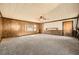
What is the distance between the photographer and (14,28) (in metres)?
2.18

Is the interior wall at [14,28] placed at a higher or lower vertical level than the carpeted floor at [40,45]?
higher

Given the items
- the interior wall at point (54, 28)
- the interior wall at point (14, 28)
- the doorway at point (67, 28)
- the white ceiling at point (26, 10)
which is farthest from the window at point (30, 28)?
the doorway at point (67, 28)

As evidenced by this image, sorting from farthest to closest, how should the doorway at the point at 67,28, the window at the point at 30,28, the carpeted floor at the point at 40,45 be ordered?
the window at the point at 30,28, the doorway at the point at 67,28, the carpeted floor at the point at 40,45

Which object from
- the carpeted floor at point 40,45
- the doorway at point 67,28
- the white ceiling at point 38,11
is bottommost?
the carpeted floor at point 40,45

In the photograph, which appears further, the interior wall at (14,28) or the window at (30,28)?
the window at (30,28)

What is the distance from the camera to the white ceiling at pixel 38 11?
196 centimetres

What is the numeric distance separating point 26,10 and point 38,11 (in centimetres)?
25

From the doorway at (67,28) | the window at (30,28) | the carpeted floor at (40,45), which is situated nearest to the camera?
the carpeted floor at (40,45)

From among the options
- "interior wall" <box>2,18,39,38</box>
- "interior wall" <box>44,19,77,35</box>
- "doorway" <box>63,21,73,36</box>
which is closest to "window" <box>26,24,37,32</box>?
"interior wall" <box>2,18,39,38</box>

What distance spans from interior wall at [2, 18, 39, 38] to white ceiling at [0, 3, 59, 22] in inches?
5.1

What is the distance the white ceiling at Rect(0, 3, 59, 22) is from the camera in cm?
196

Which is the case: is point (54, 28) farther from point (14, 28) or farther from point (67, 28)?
point (14, 28)

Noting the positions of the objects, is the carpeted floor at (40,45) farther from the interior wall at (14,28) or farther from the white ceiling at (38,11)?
the white ceiling at (38,11)

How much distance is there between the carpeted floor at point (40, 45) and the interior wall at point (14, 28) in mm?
95
